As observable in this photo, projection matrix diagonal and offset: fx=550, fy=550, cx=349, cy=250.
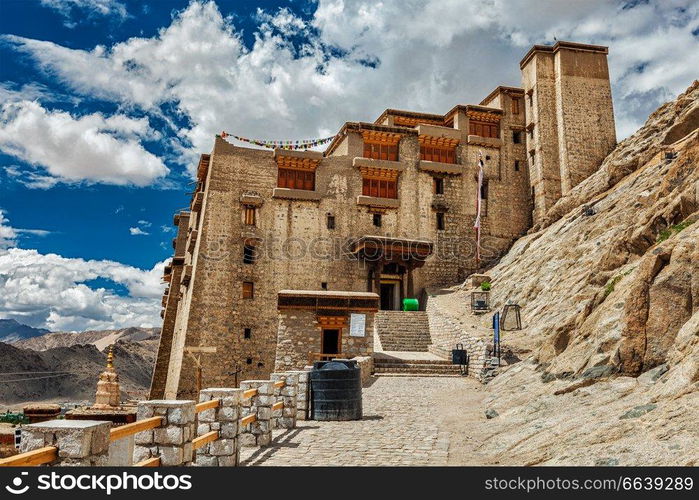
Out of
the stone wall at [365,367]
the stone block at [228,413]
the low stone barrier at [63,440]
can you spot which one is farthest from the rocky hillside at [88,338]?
the low stone barrier at [63,440]

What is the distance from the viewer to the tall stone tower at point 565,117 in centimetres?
3566

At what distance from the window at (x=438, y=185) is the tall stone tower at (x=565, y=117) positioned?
6307 millimetres

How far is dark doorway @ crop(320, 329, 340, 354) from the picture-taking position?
73.7ft

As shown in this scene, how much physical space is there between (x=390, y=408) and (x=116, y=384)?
15611 mm

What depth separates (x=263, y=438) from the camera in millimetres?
8664

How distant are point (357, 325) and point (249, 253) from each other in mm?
13064

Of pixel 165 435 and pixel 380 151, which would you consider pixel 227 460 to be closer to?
pixel 165 435

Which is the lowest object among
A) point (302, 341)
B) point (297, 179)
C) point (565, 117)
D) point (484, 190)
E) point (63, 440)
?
point (63, 440)

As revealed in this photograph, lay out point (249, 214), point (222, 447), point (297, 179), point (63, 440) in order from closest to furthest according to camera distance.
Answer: point (63, 440), point (222, 447), point (249, 214), point (297, 179)

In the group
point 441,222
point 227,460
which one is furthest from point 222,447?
point 441,222

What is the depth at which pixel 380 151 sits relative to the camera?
1428 inches

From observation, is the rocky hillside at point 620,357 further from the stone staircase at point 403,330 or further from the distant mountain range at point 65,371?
the distant mountain range at point 65,371

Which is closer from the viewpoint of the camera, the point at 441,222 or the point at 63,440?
the point at 63,440
